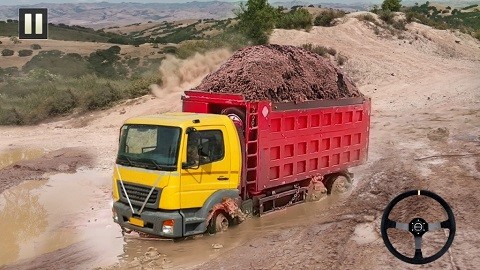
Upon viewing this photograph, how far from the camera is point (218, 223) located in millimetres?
10133

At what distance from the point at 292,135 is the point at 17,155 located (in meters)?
11.8

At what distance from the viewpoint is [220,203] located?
33.0 feet

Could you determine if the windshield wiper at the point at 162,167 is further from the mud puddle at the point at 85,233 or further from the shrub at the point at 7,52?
the shrub at the point at 7,52

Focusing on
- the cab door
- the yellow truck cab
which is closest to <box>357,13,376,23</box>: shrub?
the yellow truck cab

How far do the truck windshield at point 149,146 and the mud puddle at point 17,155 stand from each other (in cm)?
946

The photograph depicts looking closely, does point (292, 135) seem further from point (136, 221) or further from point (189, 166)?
point (136, 221)

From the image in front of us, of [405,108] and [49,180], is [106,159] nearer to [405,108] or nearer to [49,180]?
[49,180]

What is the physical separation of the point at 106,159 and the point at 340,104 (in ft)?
27.5

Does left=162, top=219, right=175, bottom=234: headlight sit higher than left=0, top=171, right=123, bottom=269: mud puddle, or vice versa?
left=162, top=219, right=175, bottom=234: headlight

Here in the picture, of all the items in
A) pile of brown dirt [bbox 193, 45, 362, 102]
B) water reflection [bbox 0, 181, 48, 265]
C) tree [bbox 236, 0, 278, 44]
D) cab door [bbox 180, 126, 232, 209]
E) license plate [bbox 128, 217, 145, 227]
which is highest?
tree [bbox 236, 0, 278, 44]

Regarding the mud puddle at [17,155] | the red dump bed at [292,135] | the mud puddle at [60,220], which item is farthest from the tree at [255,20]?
the red dump bed at [292,135]

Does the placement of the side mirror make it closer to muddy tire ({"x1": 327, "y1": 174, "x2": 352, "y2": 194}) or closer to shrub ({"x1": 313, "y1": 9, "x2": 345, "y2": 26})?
muddy tire ({"x1": 327, "y1": 174, "x2": 352, "y2": 194})

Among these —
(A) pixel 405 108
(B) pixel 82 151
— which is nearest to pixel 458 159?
(A) pixel 405 108

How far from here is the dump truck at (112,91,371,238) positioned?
945 centimetres
